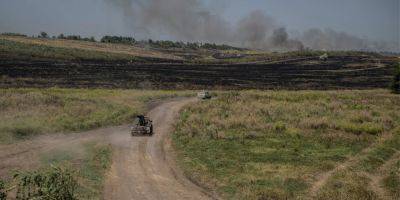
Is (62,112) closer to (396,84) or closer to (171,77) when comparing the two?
(171,77)

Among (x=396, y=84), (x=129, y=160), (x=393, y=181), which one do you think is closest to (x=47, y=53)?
(x=396, y=84)

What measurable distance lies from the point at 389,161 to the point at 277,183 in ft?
39.6

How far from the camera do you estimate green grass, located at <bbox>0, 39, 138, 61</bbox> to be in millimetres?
133962

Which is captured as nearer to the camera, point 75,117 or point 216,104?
point 75,117

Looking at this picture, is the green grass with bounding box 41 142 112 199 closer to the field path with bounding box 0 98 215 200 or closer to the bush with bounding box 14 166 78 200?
the field path with bounding box 0 98 215 200

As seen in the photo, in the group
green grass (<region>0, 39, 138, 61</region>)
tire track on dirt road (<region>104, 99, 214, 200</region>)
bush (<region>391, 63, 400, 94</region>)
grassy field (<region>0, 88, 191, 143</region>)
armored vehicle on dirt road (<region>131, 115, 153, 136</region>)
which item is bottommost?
tire track on dirt road (<region>104, 99, 214, 200</region>)

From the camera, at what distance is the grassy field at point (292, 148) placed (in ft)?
99.7

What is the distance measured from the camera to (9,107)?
52312 mm

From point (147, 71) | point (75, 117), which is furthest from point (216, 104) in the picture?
point (147, 71)

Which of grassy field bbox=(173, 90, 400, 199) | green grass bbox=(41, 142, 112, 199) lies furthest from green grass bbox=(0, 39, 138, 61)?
green grass bbox=(41, 142, 112, 199)

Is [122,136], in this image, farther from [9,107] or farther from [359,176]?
[359,176]

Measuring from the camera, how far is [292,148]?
41250 mm

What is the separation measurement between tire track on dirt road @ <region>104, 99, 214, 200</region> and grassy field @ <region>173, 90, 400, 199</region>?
4.54ft

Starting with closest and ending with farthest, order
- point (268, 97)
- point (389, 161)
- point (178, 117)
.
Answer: point (389, 161)
point (178, 117)
point (268, 97)
